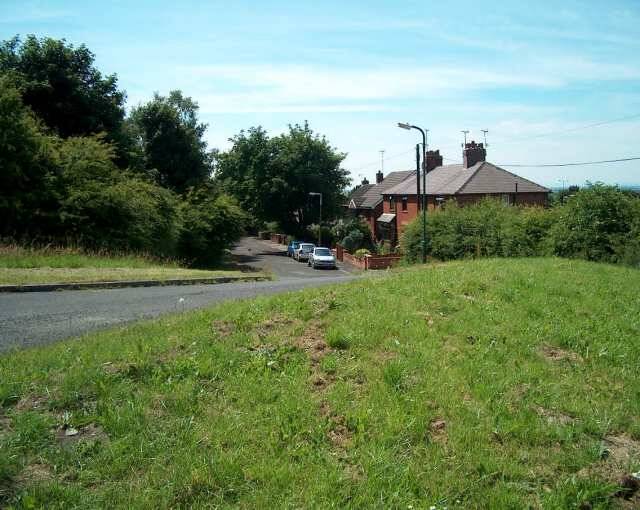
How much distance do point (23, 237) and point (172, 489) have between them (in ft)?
53.7

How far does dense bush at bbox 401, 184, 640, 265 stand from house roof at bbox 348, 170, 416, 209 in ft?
93.6

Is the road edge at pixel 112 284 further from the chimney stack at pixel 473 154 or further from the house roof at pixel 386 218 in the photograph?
the house roof at pixel 386 218

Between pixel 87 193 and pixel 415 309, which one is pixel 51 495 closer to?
pixel 415 309

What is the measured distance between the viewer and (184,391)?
479 cm

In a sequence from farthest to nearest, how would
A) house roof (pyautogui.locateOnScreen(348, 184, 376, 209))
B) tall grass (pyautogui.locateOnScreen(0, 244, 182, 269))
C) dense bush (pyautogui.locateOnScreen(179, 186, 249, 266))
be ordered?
house roof (pyautogui.locateOnScreen(348, 184, 376, 209))
dense bush (pyautogui.locateOnScreen(179, 186, 249, 266))
tall grass (pyautogui.locateOnScreen(0, 244, 182, 269))

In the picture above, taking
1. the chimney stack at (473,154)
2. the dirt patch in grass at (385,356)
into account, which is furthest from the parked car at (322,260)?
the dirt patch in grass at (385,356)

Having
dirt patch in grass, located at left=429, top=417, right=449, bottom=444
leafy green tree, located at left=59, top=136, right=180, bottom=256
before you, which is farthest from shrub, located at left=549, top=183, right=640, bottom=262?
leafy green tree, located at left=59, top=136, right=180, bottom=256

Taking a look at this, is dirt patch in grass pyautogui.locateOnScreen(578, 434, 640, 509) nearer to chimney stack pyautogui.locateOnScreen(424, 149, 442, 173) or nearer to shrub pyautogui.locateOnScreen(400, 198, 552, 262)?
shrub pyautogui.locateOnScreen(400, 198, 552, 262)

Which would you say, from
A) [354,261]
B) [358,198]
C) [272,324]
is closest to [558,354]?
[272,324]

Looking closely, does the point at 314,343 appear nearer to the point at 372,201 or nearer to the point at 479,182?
the point at 479,182

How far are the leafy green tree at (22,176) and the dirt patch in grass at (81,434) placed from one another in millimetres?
15647

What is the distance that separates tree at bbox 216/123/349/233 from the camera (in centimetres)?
5359

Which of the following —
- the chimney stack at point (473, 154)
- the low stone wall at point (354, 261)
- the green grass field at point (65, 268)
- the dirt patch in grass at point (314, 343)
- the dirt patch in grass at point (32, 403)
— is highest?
the chimney stack at point (473, 154)

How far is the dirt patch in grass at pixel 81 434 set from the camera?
4145mm
